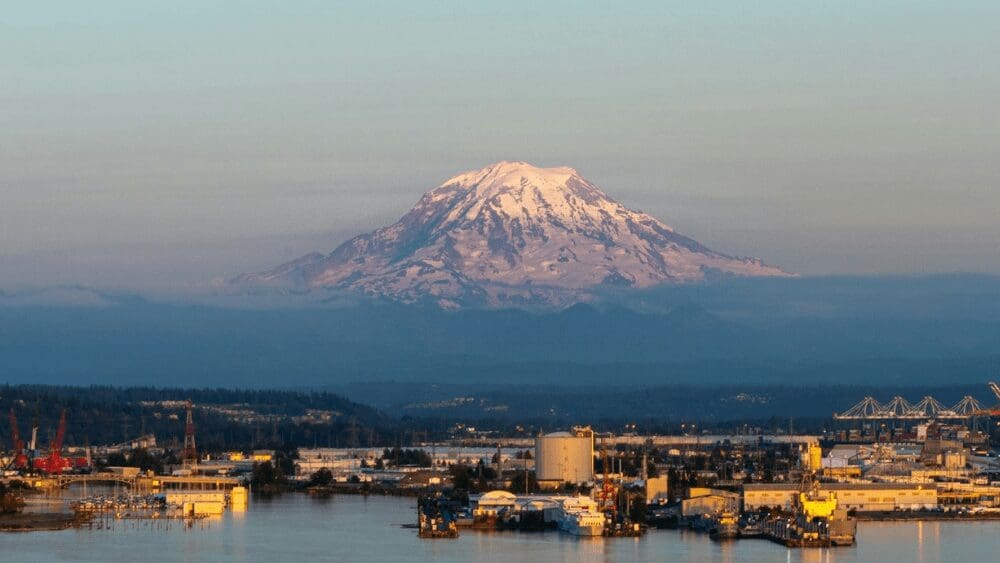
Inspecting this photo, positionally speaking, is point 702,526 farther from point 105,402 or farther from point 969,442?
point 105,402

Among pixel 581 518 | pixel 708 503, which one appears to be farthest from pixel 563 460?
pixel 581 518

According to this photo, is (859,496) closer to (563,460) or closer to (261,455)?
→ (563,460)

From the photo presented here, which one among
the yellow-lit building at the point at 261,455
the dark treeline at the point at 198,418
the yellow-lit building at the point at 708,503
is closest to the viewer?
the yellow-lit building at the point at 708,503

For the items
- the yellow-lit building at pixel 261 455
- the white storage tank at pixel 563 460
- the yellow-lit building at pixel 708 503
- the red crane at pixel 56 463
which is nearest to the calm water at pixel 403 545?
the yellow-lit building at pixel 708 503

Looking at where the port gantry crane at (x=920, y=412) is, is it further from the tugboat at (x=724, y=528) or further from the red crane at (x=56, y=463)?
the tugboat at (x=724, y=528)

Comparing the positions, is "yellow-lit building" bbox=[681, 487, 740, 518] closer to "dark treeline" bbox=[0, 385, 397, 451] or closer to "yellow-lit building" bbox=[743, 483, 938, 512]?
"yellow-lit building" bbox=[743, 483, 938, 512]

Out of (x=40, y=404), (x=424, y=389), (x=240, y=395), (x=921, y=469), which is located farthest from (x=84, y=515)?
(x=424, y=389)

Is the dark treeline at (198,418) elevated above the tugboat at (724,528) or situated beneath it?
elevated above
